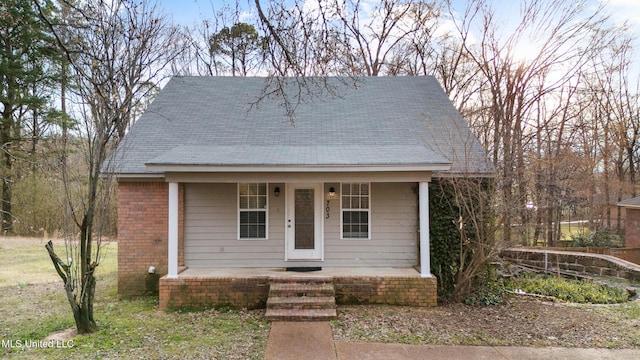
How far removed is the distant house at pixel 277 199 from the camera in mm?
6539

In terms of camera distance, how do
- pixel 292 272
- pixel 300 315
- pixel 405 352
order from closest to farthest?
pixel 405 352
pixel 300 315
pixel 292 272

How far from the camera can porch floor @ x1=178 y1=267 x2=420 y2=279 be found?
6.69 meters

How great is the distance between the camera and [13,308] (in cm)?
643

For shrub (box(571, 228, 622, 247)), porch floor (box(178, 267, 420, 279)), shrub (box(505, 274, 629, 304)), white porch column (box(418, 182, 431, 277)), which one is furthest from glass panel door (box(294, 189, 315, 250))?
shrub (box(571, 228, 622, 247))

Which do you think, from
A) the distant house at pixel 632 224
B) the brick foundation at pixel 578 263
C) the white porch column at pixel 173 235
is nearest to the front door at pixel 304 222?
the white porch column at pixel 173 235

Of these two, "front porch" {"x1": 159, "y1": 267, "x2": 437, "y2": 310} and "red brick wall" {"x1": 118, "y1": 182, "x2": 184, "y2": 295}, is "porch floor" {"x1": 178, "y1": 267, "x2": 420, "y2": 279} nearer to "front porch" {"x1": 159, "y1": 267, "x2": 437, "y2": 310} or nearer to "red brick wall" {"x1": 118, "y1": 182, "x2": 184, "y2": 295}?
"front porch" {"x1": 159, "y1": 267, "x2": 437, "y2": 310}

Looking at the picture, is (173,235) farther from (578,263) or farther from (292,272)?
(578,263)

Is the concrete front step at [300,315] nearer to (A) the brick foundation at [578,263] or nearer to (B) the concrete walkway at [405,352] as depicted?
(B) the concrete walkway at [405,352]

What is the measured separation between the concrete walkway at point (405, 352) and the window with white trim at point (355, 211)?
9.56 ft

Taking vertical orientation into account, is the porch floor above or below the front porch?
above

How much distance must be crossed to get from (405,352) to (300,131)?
17.7ft
